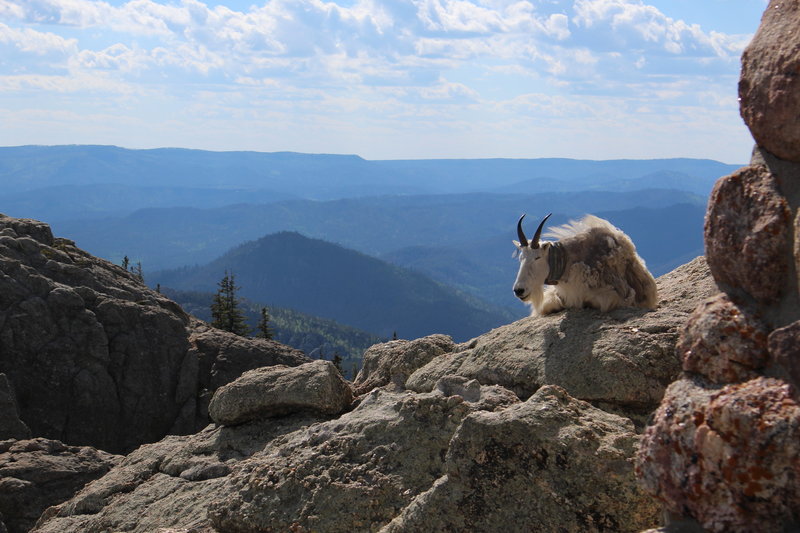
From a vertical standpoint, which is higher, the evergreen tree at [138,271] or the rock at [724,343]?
the rock at [724,343]

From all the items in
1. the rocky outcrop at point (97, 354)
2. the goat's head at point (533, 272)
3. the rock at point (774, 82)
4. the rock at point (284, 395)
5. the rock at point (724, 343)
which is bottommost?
the rocky outcrop at point (97, 354)

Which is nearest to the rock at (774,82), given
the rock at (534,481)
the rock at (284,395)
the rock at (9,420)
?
the rock at (534,481)

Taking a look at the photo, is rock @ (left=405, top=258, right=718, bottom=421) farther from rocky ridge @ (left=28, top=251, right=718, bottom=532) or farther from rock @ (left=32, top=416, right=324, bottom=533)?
rock @ (left=32, top=416, right=324, bottom=533)

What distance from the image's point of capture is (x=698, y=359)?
14.7 feet

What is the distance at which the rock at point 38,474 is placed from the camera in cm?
1090

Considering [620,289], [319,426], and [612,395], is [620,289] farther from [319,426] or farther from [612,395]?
[319,426]

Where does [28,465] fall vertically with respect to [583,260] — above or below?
below

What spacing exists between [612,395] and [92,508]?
656 centimetres

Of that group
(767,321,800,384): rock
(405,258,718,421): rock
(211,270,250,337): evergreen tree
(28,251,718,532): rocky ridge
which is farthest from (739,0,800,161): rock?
(211,270,250,337): evergreen tree

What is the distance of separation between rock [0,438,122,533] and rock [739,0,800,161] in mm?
10539

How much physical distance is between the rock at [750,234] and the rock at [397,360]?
23.6 feet

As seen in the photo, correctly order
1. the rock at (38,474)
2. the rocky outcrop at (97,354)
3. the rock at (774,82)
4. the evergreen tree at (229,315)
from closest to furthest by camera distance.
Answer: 1. the rock at (774,82)
2. the rock at (38,474)
3. the rocky outcrop at (97,354)
4. the evergreen tree at (229,315)

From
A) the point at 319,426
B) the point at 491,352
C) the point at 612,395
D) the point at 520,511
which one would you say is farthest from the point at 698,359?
the point at 491,352

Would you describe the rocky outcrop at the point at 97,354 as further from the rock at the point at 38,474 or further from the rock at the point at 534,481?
the rock at the point at 534,481
